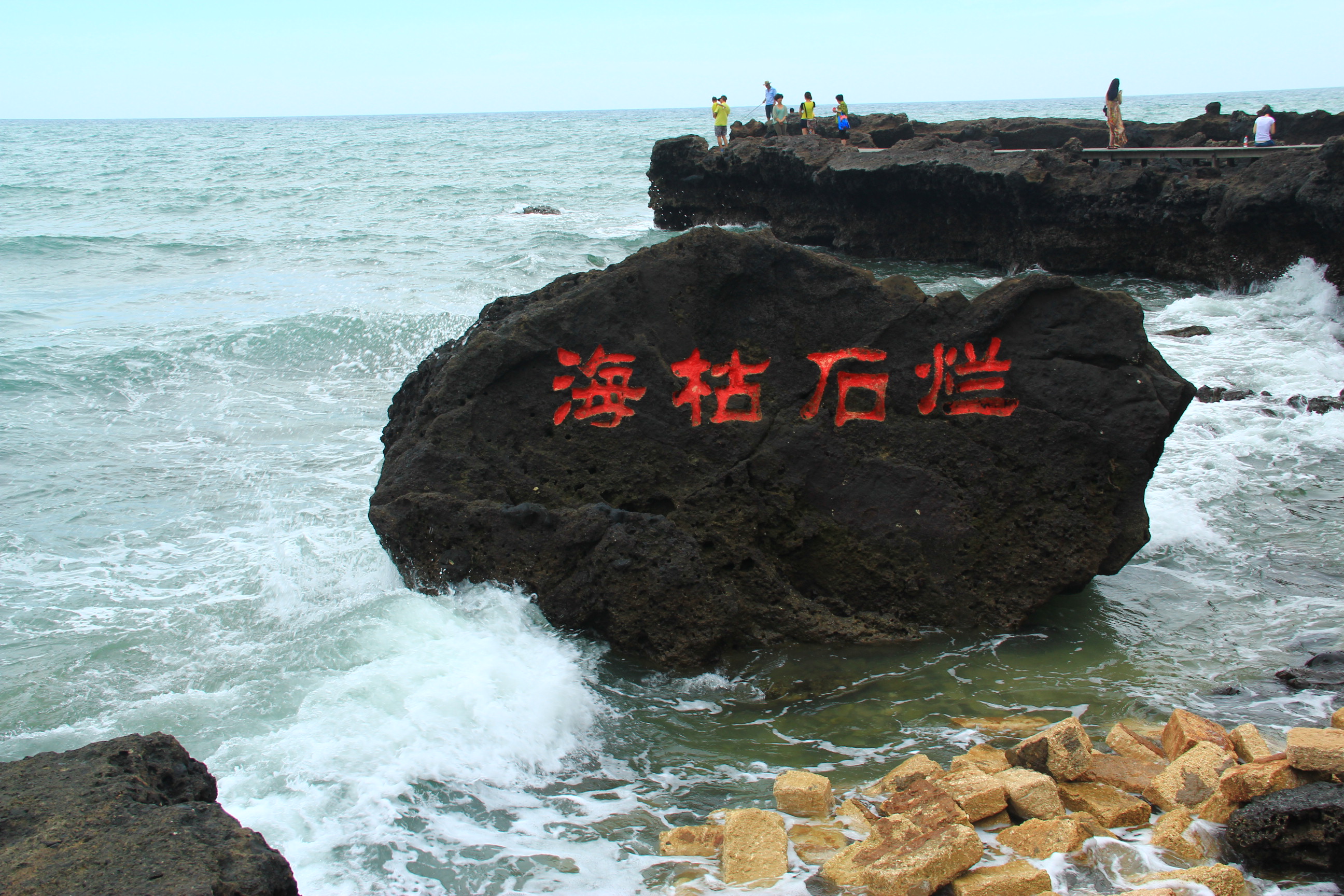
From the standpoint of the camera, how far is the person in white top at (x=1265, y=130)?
15.7 metres

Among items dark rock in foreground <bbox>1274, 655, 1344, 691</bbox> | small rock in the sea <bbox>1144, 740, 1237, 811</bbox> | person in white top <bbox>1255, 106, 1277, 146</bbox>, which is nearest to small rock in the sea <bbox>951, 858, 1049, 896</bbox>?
small rock in the sea <bbox>1144, 740, 1237, 811</bbox>

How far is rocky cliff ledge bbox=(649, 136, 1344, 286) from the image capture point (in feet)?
41.8

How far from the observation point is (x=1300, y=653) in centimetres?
457

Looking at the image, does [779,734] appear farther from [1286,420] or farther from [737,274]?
[1286,420]

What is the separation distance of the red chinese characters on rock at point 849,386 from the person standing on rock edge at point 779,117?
19.3 m

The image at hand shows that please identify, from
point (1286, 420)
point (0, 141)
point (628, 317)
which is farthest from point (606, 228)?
point (0, 141)

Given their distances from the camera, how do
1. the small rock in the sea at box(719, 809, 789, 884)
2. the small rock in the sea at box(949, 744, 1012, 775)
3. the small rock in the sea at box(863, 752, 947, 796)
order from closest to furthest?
the small rock in the sea at box(719, 809, 789, 884) < the small rock in the sea at box(863, 752, 947, 796) < the small rock in the sea at box(949, 744, 1012, 775)

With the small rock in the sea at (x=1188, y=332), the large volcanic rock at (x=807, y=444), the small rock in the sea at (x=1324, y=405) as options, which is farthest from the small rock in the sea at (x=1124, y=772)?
the small rock in the sea at (x=1188, y=332)

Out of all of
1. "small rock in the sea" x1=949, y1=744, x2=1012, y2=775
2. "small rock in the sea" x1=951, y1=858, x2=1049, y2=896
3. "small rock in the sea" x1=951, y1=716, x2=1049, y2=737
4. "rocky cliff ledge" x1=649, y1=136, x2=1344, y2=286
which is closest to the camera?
"small rock in the sea" x1=951, y1=858, x2=1049, y2=896

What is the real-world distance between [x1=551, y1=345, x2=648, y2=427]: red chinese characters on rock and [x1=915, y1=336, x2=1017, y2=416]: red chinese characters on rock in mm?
1450

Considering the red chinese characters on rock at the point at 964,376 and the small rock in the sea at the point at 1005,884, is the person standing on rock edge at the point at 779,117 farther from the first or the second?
the small rock in the sea at the point at 1005,884

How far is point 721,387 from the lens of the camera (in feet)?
16.2

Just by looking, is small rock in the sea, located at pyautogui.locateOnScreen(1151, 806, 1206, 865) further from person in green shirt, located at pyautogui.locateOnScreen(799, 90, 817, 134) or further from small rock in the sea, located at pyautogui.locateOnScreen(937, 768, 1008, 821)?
person in green shirt, located at pyautogui.locateOnScreen(799, 90, 817, 134)

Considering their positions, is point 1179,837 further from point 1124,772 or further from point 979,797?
point 979,797
